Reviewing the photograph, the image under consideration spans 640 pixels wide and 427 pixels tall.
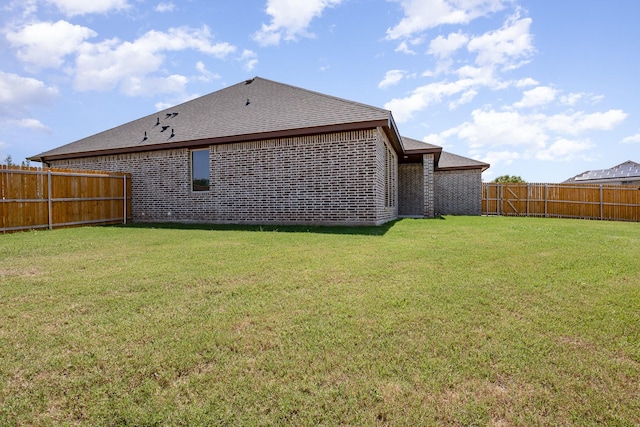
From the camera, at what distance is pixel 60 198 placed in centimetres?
1106

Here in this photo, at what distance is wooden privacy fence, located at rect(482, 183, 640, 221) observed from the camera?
16.3m

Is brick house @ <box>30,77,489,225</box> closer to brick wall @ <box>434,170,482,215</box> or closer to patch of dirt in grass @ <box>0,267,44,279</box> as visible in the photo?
brick wall @ <box>434,170,482,215</box>

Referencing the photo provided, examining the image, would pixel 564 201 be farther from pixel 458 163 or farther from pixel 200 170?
pixel 200 170

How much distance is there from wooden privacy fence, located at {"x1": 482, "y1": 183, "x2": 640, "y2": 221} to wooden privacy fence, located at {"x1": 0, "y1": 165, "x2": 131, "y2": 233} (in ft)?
60.3

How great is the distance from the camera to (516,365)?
2.09 meters

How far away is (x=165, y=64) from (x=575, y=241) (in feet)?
38.9

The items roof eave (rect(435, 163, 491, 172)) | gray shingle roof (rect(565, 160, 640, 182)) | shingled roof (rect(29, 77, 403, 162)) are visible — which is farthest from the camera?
gray shingle roof (rect(565, 160, 640, 182))

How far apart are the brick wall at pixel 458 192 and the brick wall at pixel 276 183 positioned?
A: 26.7 ft

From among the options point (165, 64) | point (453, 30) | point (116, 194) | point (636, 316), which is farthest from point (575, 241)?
point (116, 194)

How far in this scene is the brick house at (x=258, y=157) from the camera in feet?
32.7

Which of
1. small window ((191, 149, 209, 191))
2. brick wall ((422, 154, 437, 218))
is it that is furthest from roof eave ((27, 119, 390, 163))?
brick wall ((422, 154, 437, 218))

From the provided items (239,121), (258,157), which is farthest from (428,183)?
(239,121)

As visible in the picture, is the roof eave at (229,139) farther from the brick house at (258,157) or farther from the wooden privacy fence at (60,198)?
the wooden privacy fence at (60,198)

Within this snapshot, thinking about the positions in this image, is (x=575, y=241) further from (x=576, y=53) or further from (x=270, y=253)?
(x=270, y=253)
